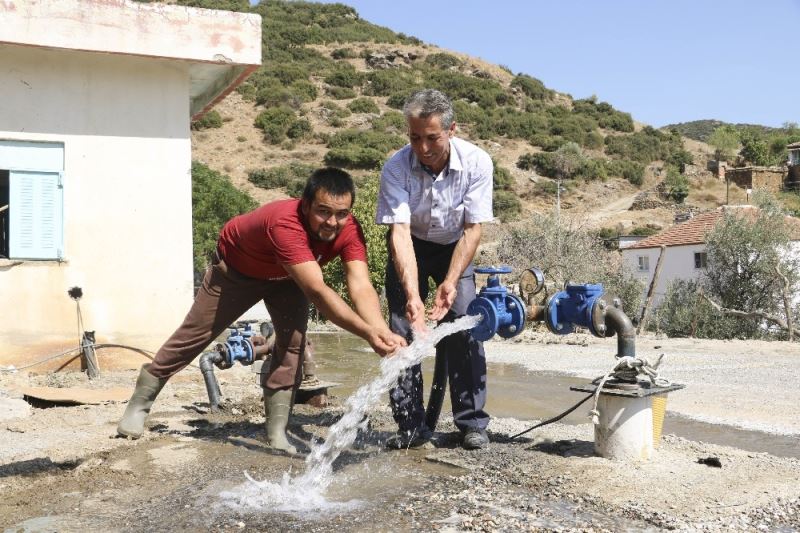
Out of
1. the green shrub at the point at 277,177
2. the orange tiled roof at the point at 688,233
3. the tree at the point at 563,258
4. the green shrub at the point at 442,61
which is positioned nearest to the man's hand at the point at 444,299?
the tree at the point at 563,258

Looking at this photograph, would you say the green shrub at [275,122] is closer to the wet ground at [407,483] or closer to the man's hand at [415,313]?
the wet ground at [407,483]

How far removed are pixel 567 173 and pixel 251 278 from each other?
4497 centimetres

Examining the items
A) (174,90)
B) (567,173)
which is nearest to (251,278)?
(174,90)

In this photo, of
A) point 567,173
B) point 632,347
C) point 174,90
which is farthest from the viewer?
point 567,173

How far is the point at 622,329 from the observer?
425 centimetres

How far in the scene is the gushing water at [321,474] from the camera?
3.54 m

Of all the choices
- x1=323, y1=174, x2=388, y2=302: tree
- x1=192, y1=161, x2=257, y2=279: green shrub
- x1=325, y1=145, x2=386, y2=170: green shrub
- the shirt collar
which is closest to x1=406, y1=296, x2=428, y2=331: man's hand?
the shirt collar

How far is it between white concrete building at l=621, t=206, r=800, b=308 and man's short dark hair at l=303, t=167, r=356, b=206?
23132 mm

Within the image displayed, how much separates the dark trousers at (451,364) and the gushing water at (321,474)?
0.49 feet

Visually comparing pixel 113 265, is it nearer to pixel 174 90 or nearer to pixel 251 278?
pixel 174 90

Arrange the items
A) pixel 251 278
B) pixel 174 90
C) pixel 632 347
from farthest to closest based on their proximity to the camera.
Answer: pixel 174 90 < pixel 251 278 < pixel 632 347

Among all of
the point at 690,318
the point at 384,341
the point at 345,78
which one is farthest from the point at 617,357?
the point at 345,78

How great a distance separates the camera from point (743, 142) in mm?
60781

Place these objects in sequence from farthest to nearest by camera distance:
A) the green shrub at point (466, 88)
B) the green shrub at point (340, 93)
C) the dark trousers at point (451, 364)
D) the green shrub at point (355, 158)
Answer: the green shrub at point (466, 88) < the green shrub at point (340, 93) < the green shrub at point (355, 158) < the dark trousers at point (451, 364)
